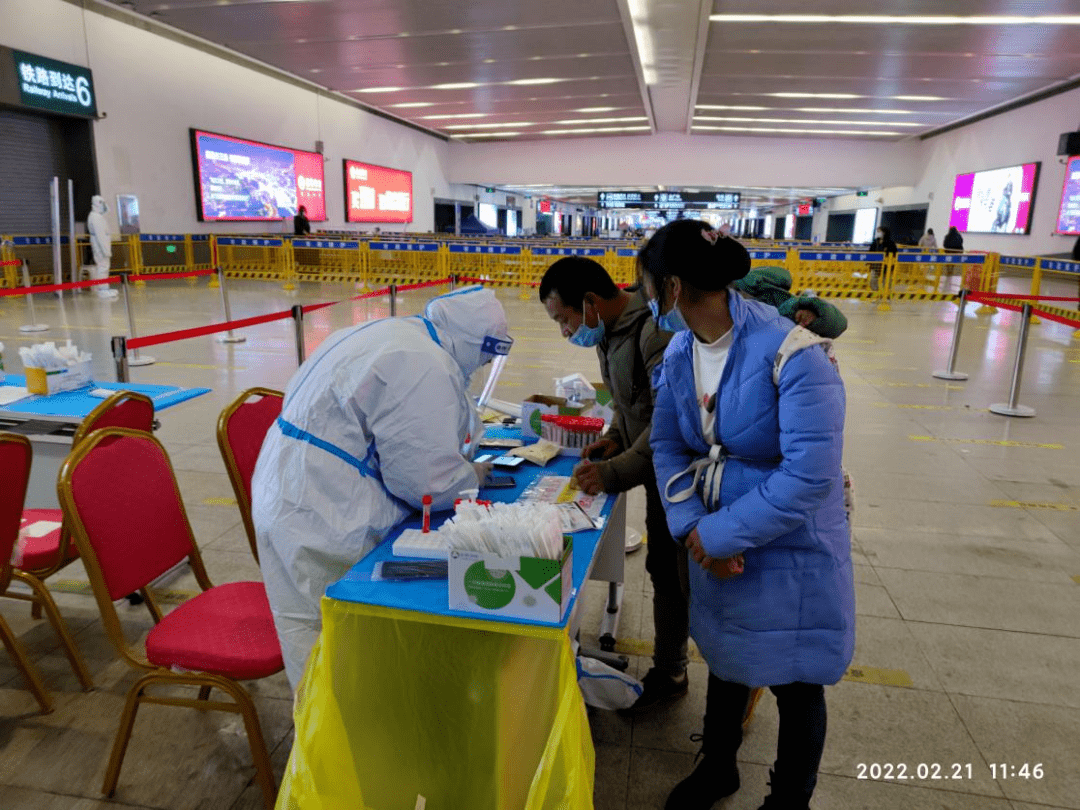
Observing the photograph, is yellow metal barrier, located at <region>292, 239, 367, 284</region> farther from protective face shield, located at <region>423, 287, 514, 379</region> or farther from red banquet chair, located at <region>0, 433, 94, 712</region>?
protective face shield, located at <region>423, 287, 514, 379</region>

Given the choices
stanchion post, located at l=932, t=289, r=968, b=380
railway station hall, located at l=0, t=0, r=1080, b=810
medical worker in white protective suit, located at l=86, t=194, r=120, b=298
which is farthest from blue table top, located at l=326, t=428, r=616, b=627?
medical worker in white protective suit, located at l=86, t=194, r=120, b=298

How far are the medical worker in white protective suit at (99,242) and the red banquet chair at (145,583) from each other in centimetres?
1362

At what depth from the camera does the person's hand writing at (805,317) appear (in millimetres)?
2816

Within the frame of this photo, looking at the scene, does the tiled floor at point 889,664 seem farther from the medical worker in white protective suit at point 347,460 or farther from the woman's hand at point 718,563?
the woman's hand at point 718,563

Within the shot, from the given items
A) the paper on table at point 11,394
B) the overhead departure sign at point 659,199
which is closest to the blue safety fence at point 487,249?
the paper on table at point 11,394

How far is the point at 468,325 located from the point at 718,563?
96 centimetres

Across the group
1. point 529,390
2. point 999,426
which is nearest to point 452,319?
point 529,390

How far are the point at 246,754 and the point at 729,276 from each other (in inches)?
82.7

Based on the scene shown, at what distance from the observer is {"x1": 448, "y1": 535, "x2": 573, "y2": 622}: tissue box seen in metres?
1.49

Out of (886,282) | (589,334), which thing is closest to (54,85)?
(589,334)

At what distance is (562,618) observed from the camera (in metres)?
1.52

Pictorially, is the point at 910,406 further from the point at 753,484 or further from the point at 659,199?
the point at 659,199

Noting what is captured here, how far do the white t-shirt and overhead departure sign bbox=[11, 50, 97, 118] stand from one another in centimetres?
1614

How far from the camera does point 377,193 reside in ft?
89.8
